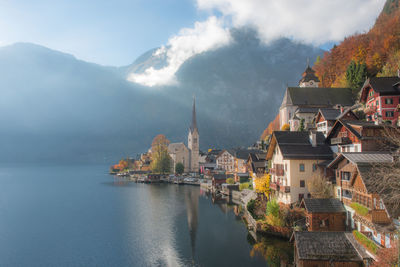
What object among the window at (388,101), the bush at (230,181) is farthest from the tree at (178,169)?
the window at (388,101)

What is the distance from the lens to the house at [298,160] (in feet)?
120

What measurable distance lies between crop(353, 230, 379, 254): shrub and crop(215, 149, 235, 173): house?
8260 cm

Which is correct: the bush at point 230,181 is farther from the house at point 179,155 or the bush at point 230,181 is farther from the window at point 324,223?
the house at point 179,155

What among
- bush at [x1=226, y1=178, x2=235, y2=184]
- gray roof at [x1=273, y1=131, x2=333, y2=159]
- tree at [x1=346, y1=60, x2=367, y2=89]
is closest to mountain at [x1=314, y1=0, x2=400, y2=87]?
tree at [x1=346, y1=60, x2=367, y2=89]

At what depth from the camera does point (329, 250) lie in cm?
2136

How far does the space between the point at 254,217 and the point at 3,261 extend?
30.7 meters

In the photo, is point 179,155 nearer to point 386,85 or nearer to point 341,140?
point 386,85

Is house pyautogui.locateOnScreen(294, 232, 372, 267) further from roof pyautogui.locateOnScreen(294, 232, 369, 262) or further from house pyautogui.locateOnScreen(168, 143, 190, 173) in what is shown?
house pyautogui.locateOnScreen(168, 143, 190, 173)

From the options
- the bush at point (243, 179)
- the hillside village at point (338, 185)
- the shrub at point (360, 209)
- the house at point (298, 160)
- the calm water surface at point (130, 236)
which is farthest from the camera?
the bush at point (243, 179)

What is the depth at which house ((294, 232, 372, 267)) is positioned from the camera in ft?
67.9

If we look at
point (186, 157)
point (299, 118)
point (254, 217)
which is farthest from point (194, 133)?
point (254, 217)

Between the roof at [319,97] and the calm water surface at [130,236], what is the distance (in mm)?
33220

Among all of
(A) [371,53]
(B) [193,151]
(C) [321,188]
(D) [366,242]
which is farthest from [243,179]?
(B) [193,151]

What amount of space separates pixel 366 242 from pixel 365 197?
450cm
